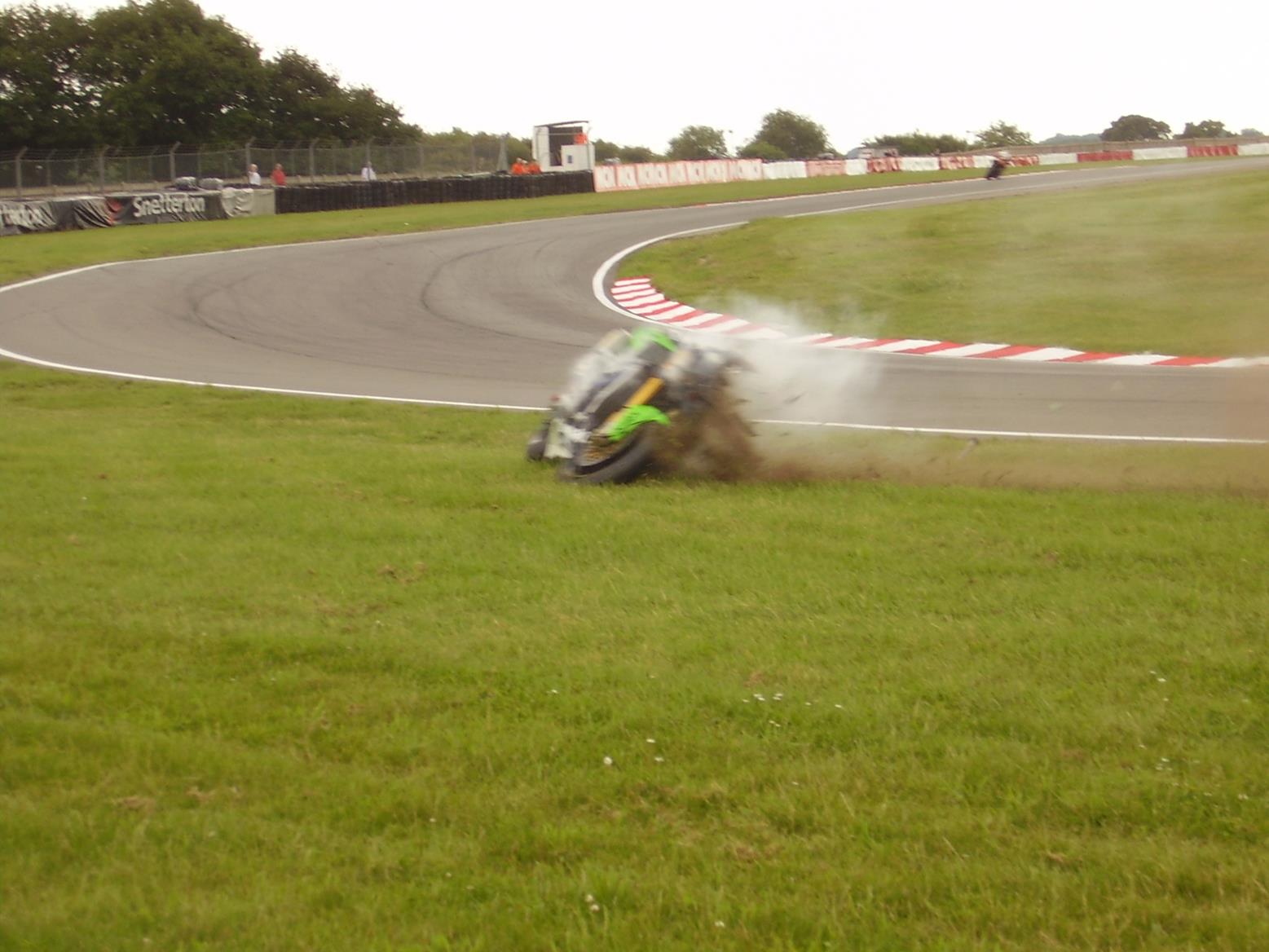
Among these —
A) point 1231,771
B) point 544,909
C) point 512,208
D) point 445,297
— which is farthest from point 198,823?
point 512,208

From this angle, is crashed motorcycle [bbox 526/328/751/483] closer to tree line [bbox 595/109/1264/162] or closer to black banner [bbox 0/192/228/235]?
black banner [bbox 0/192/228/235]

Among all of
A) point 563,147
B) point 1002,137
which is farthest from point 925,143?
point 563,147

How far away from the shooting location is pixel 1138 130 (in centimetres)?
10588

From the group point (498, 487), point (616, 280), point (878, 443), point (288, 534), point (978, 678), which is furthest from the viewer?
point (616, 280)

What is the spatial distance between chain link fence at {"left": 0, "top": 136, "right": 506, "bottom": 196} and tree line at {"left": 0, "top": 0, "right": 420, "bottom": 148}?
4139 mm

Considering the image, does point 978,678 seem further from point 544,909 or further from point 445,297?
point 445,297

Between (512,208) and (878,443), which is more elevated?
(512,208)

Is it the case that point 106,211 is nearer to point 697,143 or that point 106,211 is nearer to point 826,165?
point 826,165

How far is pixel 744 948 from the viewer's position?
10.4 feet

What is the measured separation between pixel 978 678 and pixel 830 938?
2.05 m

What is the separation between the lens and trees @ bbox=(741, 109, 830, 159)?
11881 centimetres

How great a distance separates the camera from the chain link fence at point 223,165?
4034cm

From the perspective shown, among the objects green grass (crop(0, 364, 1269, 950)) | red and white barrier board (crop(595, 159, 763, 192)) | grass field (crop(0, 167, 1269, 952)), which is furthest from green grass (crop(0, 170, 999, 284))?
green grass (crop(0, 364, 1269, 950))

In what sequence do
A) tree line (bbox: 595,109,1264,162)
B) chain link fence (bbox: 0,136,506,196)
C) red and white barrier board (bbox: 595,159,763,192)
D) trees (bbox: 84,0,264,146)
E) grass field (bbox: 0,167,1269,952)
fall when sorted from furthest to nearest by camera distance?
tree line (bbox: 595,109,1264,162)
trees (bbox: 84,0,264,146)
red and white barrier board (bbox: 595,159,763,192)
chain link fence (bbox: 0,136,506,196)
grass field (bbox: 0,167,1269,952)
